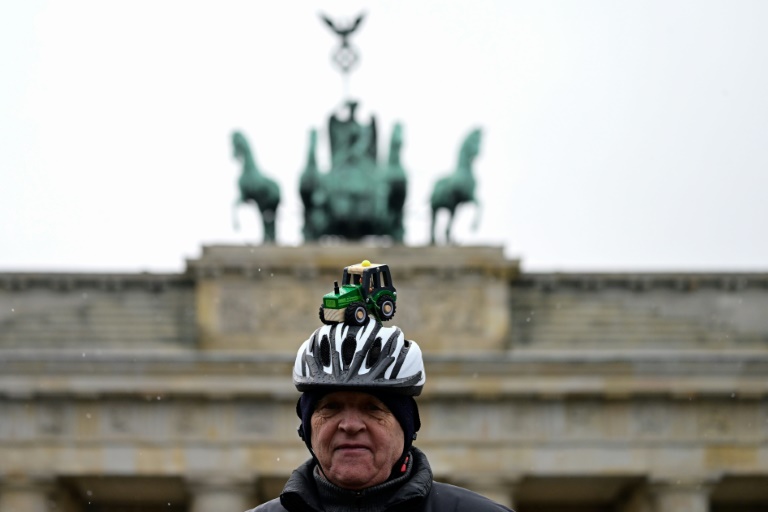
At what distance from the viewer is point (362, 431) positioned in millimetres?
4215

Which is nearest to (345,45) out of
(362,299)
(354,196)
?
(354,196)

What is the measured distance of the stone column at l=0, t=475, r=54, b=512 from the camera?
34781mm

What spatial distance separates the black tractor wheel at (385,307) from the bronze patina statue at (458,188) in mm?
31183

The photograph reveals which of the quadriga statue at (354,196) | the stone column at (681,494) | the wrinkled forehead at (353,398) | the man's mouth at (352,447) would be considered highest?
the quadriga statue at (354,196)

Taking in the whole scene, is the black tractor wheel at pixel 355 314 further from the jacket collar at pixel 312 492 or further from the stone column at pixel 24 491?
the stone column at pixel 24 491

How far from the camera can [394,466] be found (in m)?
4.25

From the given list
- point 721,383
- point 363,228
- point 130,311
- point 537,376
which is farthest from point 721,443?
point 130,311

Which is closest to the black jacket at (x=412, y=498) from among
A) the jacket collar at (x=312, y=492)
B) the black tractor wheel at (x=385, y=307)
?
the jacket collar at (x=312, y=492)

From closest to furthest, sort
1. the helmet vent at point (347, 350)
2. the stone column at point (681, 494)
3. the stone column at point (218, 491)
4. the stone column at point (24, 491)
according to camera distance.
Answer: the helmet vent at point (347, 350) < the stone column at point (24, 491) < the stone column at point (218, 491) < the stone column at point (681, 494)

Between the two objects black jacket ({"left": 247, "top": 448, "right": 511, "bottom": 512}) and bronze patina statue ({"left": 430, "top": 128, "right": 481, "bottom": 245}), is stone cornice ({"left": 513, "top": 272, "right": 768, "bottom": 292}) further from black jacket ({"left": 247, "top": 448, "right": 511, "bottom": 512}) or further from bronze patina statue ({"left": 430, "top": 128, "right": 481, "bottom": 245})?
black jacket ({"left": 247, "top": 448, "right": 511, "bottom": 512})

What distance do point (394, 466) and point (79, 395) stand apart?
102 ft

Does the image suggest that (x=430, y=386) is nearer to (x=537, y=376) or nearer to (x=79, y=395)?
(x=537, y=376)

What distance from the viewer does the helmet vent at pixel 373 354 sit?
4.18 metres

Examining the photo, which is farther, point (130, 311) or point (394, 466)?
point (130, 311)
